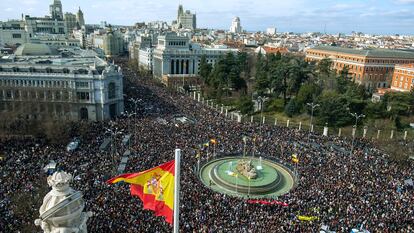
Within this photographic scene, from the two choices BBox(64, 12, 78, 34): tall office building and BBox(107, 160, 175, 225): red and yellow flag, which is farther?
BBox(64, 12, 78, 34): tall office building

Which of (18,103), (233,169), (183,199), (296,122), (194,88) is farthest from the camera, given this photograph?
(194,88)

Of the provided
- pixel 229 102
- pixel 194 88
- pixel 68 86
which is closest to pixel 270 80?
pixel 229 102

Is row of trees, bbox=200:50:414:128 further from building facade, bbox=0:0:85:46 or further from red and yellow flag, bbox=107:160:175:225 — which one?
building facade, bbox=0:0:85:46

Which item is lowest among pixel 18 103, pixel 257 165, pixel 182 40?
pixel 257 165

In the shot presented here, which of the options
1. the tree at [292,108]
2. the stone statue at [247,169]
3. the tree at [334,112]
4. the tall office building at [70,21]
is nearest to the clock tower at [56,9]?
the tall office building at [70,21]

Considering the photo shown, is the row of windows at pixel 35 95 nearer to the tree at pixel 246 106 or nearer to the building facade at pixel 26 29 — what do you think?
the tree at pixel 246 106

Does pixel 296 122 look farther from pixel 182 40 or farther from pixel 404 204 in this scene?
pixel 182 40

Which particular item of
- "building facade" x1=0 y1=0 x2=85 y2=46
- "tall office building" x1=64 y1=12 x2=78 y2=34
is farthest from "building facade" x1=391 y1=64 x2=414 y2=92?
"tall office building" x1=64 y1=12 x2=78 y2=34
